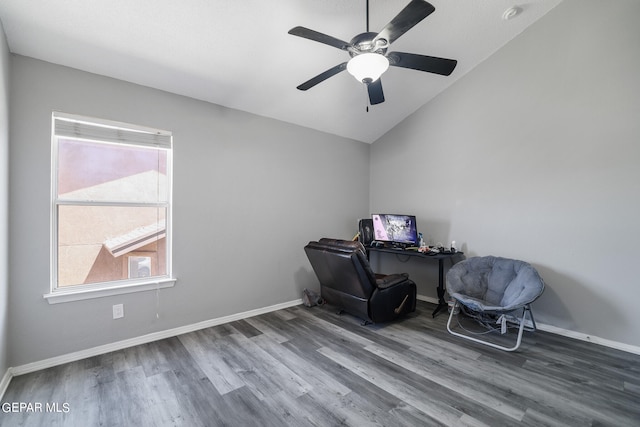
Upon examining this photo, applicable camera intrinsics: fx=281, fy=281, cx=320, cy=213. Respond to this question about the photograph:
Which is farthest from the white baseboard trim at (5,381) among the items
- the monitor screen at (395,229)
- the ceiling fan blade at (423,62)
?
the monitor screen at (395,229)

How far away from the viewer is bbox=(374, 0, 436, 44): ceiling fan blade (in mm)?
1530

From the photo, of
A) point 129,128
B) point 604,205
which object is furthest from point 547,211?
point 129,128

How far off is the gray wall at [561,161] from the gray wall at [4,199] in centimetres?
446

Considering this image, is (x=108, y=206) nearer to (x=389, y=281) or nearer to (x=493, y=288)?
(x=389, y=281)

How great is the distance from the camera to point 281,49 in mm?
2680

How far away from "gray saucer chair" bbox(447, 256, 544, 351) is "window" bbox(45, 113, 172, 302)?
3158mm

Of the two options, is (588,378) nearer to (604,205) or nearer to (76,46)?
(604,205)

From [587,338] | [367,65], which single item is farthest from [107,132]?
[587,338]

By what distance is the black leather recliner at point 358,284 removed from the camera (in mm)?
2912

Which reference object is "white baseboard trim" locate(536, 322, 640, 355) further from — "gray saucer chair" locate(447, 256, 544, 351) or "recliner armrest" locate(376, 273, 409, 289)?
"recliner armrest" locate(376, 273, 409, 289)

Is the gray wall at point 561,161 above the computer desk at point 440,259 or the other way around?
above

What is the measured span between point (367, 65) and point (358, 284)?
208 centimetres

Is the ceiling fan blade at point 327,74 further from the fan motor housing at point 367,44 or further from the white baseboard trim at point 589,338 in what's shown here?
the white baseboard trim at point 589,338

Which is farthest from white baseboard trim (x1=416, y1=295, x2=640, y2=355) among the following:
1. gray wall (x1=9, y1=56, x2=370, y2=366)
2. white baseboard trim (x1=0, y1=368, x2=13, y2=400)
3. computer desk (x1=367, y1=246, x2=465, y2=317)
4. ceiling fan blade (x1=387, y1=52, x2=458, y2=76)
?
white baseboard trim (x1=0, y1=368, x2=13, y2=400)
